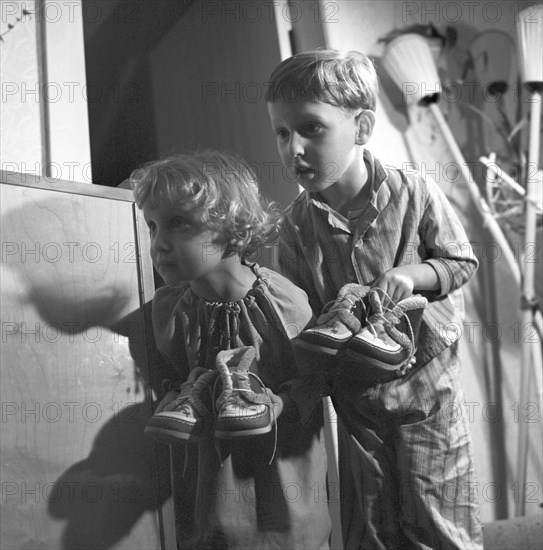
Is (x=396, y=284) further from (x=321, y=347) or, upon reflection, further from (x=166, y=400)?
(x=166, y=400)

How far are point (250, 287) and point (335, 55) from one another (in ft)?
1.38

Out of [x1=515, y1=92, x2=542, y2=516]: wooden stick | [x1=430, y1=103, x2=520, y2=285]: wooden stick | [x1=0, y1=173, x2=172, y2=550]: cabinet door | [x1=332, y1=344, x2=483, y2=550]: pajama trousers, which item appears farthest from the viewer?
[x1=430, y1=103, x2=520, y2=285]: wooden stick

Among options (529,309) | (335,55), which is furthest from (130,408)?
(529,309)

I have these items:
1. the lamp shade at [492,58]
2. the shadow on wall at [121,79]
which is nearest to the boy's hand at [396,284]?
the shadow on wall at [121,79]

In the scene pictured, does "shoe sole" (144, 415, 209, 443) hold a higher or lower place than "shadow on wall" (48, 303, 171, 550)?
higher

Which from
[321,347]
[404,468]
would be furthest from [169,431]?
[404,468]

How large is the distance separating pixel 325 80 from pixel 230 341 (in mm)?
460

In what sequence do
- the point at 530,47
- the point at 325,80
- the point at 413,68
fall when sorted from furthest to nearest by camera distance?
1. the point at 530,47
2. the point at 413,68
3. the point at 325,80

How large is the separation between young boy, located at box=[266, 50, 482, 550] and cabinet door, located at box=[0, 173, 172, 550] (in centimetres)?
29

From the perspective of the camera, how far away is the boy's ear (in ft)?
4.58

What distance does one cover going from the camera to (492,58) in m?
1.69

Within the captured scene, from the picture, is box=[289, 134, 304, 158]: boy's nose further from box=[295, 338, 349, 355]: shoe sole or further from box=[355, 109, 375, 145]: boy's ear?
box=[295, 338, 349, 355]: shoe sole

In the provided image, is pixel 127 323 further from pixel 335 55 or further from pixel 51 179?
pixel 335 55

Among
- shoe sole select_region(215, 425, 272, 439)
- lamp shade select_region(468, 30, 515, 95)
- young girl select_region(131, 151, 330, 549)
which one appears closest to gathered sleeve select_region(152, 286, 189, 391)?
young girl select_region(131, 151, 330, 549)
